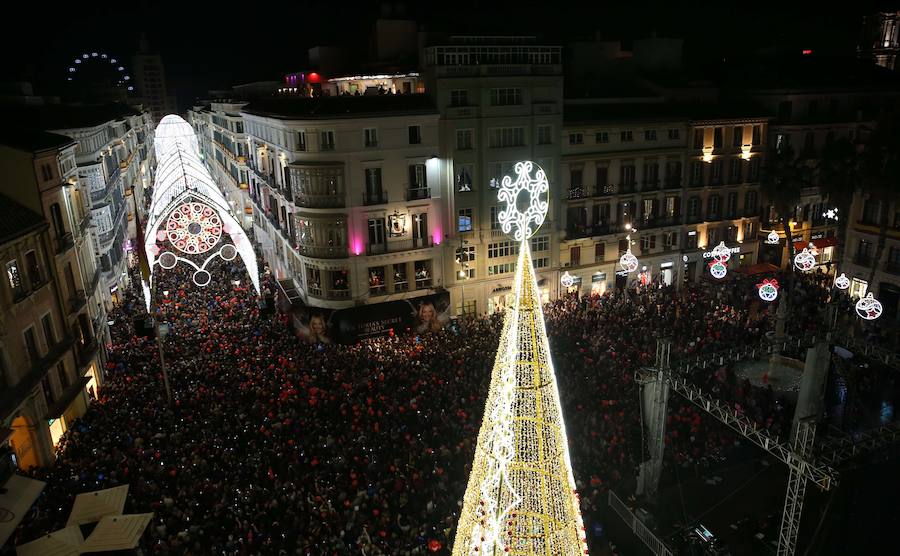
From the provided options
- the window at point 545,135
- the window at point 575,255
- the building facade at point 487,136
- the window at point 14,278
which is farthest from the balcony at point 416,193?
the window at point 14,278

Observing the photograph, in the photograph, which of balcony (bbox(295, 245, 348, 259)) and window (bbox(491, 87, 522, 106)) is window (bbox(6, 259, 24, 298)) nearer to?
balcony (bbox(295, 245, 348, 259))

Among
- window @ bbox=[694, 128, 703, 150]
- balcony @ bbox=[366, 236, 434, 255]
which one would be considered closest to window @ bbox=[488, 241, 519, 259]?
balcony @ bbox=[366, 236, 434, 255]

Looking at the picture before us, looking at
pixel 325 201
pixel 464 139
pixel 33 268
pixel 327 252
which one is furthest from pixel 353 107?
pixel 33 268

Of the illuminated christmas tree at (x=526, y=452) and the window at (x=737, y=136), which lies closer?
the illuminated christmas tree at (x=526, y=452)

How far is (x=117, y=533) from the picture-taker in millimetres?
17016

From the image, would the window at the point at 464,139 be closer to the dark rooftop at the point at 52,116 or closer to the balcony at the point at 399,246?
the balcony at the point at 399,246

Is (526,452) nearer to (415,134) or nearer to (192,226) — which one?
(192,226)

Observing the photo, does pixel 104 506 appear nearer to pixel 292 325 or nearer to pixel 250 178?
pixel 292 325

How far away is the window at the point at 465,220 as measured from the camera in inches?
1505

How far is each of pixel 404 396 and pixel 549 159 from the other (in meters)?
20.0

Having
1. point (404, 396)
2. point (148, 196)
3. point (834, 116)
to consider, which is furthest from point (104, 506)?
point (148, 196)

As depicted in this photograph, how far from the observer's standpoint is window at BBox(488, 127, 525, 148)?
125 feet

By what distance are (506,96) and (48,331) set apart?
2750 cm

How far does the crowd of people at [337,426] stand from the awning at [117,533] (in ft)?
5.12
